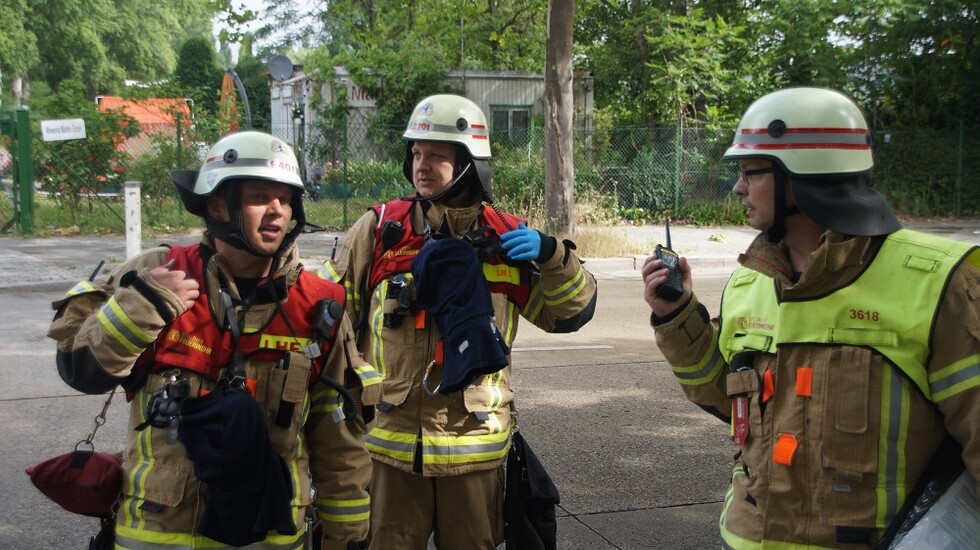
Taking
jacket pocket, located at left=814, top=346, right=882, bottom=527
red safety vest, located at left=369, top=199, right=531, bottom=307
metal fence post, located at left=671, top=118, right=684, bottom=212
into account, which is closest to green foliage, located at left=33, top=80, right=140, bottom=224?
metal fence post, located at left=671, top=118, right=684, bottom=212

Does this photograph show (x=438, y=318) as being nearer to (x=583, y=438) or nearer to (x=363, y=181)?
(x=583, y=438)

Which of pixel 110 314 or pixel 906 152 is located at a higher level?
pixel 906 152

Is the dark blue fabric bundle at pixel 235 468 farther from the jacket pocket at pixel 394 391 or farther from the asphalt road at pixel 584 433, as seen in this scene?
the asphalt road at pixel 584 433

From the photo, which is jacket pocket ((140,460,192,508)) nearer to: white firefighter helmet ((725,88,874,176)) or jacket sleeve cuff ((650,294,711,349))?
jacket sleeve cuff ((650,294,711,349))

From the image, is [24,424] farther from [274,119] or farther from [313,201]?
[274,119]

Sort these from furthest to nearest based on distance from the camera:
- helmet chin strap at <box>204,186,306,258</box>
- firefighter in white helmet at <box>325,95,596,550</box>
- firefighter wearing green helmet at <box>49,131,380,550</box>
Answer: firefighter in white helmet at <box>325,95,596,550</box> < helmet chin strap at <box>204,186,306,258</box> < firefighter wearing green helmet at <box>49,131,380,550</box>

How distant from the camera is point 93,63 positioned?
5303cm

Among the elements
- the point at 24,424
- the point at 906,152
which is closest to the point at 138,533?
the point at 24,424

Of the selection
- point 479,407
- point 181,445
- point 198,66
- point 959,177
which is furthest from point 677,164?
point 198,66

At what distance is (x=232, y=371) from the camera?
2752mm

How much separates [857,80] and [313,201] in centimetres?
1415

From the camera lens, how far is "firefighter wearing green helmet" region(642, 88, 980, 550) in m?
2.34

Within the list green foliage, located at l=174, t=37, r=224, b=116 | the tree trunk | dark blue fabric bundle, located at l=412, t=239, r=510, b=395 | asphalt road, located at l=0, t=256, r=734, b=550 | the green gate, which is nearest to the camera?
dark blue fabric bundle, located at l=412, t=239, r=510, b=395

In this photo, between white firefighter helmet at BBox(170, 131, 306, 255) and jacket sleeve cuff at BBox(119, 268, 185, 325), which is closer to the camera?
jacket sleeve cuff at BBox(119, 268, 185, 325)
